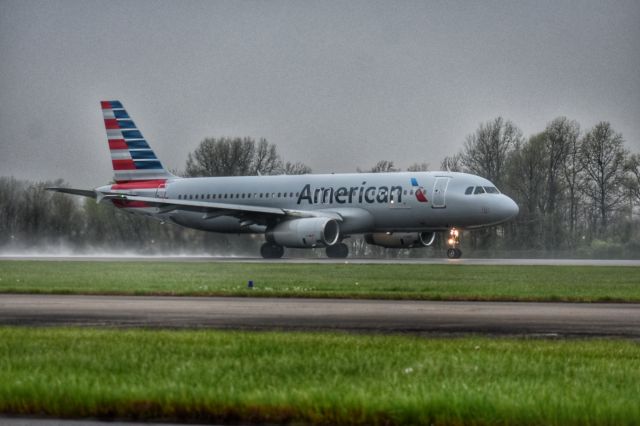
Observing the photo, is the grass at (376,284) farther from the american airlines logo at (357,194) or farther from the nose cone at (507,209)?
the american airlines logo at (357,194)

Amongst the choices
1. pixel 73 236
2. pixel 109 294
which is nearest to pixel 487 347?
pixel 109 294

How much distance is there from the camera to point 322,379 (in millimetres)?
9164

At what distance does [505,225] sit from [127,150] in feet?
97.5

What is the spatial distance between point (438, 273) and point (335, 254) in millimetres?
19598

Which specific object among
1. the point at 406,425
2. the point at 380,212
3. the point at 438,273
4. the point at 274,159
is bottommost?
the point at 406,425

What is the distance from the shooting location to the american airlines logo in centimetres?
4972

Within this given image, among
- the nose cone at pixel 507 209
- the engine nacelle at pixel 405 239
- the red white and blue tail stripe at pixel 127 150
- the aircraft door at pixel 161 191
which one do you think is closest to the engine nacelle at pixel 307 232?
the engine nacelle at pixel 405 239

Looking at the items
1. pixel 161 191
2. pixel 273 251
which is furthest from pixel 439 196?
pixel 161 191

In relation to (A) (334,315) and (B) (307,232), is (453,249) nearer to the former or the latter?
(B) (307,232)

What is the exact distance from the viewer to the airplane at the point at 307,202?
49.1 m

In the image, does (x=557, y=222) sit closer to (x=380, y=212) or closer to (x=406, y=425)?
(x=380, y=212)

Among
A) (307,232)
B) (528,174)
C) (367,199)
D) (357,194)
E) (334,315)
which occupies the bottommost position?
(334,315)

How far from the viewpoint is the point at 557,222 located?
76062 millimetres

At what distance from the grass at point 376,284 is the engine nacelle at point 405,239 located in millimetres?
16421
